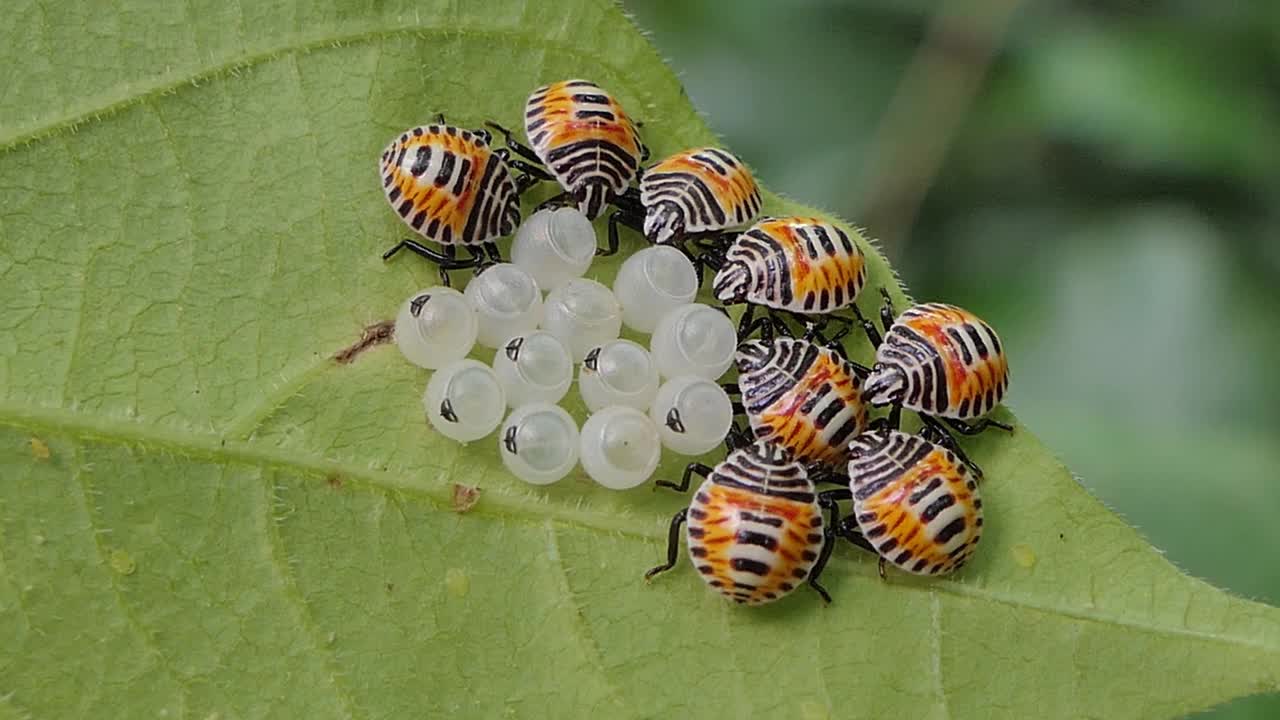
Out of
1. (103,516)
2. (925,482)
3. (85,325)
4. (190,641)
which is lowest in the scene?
(190,641)

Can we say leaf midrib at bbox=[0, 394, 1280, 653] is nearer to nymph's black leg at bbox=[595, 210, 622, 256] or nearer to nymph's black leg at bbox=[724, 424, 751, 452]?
nymph's black leg at bbox=[724, 424, 751, 452]

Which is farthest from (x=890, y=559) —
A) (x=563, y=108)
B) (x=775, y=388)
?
(x=563, y=108)

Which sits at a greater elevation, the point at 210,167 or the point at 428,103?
the point at 428,103

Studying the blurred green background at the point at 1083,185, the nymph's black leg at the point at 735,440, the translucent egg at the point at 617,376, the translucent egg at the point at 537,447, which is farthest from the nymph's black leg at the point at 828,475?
the blurred green background at the point at 1083,185

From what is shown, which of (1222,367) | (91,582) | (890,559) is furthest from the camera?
(1222,367)

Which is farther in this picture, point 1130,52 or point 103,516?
point 1130,52

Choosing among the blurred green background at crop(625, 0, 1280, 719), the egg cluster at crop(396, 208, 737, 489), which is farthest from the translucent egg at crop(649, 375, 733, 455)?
the blurred green background at crop(625, 0, 1280, 719)

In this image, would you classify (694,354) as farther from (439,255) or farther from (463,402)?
(439,255)

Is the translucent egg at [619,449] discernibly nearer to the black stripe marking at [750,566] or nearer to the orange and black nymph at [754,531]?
the orange and black nymph at [754,531]

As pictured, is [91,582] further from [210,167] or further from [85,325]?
[210,167]
